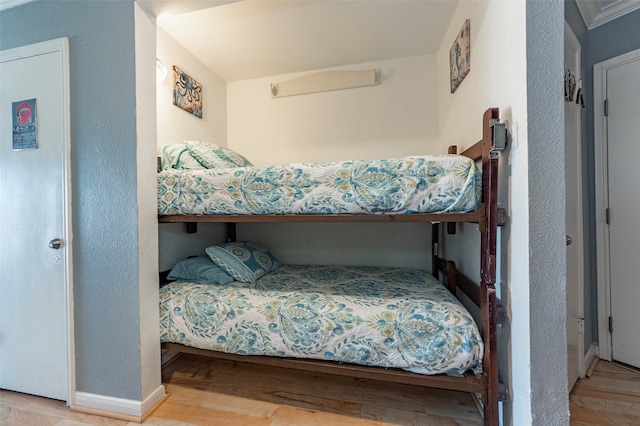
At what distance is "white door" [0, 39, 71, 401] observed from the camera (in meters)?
1.37

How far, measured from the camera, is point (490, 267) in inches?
39.5

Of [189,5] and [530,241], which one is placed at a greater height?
[189,5]

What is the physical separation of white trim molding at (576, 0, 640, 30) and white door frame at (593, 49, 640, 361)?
29 cm

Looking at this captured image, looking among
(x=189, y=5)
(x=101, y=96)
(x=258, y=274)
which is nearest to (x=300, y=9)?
(x=189, y=5)

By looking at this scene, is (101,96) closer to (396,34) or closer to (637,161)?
(396,34)

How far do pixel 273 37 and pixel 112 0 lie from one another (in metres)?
0.95

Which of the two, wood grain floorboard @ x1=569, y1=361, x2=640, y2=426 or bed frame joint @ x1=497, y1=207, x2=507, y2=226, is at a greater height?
bed frame joint @ x1=497, y1=207, x2=507, y2=226

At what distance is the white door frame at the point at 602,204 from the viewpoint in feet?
5.79

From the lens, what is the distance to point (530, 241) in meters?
0.88

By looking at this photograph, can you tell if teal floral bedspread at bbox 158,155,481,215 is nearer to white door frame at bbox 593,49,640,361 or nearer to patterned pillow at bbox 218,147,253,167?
patterned pillow at bbox 218,147,253,167

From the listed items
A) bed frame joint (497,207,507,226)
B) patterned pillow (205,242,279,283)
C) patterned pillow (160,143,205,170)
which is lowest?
patterned pillow (205,242,279,283)

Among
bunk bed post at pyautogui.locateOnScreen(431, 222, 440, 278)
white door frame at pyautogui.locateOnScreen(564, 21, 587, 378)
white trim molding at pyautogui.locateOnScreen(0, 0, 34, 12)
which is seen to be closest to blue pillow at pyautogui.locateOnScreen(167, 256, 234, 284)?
bunk bed post at pyautogui.locateOnScreen(431, 222, 440, 278)

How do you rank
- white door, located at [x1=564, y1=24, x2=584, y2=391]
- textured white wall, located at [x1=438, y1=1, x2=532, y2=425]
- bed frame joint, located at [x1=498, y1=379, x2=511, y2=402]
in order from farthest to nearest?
white door, located at [x1=564, y1=24, x2=584, y2=391] → bed frame joint, located at [x1=498, y1=379, x2=511, y2=402] → textured white wall, located at [x1=438, y1=1, x2=532, y2=425]

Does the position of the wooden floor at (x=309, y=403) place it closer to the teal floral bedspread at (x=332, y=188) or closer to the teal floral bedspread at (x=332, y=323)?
the teal floral bedspread at (x=332, y=323)
